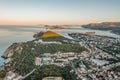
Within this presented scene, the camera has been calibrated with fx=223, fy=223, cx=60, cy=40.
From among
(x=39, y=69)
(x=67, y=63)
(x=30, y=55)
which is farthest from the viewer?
(x=30, y=55)

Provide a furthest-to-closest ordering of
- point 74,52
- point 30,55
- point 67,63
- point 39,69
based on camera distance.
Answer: point 74,52 < point 30,55 < point 67,63 < point 39,69

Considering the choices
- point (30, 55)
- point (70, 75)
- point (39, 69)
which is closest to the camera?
point (70, 75)

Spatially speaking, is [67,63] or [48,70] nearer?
[48,70]

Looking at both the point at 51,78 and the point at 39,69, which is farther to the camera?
the point at 39,69

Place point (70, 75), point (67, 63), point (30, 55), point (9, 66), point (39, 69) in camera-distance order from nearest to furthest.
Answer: point (70, 75), point (39, 69), point (9, 66), point (67, 63), point (30, 55)

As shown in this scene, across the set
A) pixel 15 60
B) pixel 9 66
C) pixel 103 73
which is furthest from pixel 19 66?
pixel 103 73

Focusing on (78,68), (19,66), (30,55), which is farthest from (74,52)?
(19,66)

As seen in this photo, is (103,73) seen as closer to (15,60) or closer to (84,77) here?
(84,77)

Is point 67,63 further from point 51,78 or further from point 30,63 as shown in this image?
point 51,78
